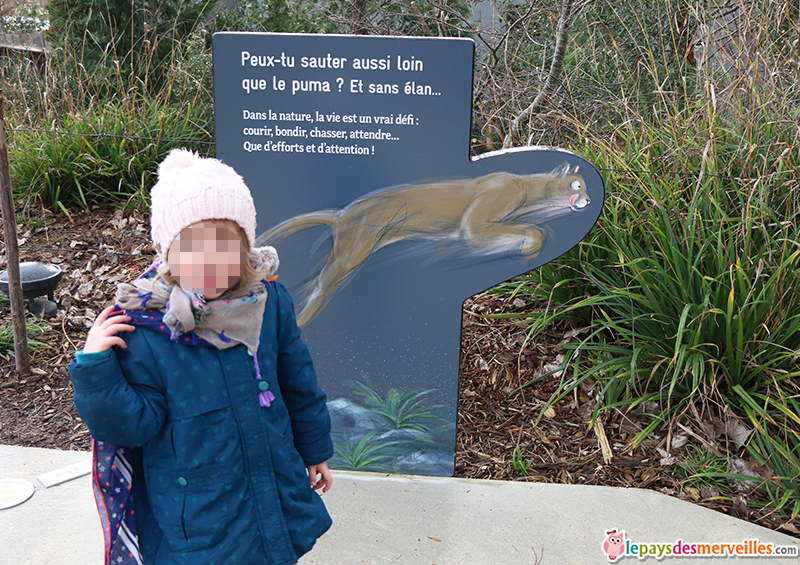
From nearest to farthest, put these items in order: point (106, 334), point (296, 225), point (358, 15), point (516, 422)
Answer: point (106, 334)
point (296, 225)
point (516, 422)
point (358, 15)

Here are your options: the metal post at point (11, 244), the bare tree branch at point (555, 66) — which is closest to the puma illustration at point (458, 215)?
the metal post at point (11, 244)

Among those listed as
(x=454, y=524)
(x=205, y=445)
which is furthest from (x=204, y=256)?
(x=454, y=524)

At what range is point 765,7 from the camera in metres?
3.84

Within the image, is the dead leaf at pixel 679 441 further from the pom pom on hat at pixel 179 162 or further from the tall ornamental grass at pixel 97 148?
the tall ornamental grass at pixel 97 148

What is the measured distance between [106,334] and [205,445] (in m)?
0.36

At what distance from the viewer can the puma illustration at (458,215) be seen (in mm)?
2838

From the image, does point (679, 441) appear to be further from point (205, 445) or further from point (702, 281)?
point (205, 445)

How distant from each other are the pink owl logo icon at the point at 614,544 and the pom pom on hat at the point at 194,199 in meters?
1.83

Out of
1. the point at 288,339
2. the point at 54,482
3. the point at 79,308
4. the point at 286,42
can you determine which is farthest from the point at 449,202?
the point at 79,308

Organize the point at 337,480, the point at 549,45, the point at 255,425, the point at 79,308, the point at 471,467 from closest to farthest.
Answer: the point at 255,425
the point at 337,480
the point at 471,467
the point at 79,308
the point at 549,45

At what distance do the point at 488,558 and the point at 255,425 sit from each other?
1.24m

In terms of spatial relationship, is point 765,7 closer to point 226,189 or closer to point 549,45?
point 549,45

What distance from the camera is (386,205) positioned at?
288cm

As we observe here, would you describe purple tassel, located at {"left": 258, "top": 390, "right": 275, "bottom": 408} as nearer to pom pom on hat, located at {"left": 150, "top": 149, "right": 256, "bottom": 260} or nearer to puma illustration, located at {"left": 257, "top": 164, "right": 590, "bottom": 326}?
pom pom on hat, located at {"left": 150, "top": 149, "right": 256, "bottom": 260}
